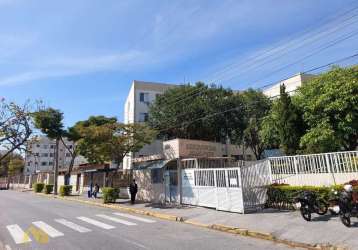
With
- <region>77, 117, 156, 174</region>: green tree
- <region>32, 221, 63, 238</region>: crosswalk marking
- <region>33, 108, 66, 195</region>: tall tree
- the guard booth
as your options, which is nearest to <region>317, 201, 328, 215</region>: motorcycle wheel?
the guard booth

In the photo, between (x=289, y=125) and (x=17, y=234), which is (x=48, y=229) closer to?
(x=17, y=234)

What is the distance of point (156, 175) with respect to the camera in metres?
21.2

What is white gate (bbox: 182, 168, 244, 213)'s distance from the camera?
46.2 ft

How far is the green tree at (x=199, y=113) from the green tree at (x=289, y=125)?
12.0m

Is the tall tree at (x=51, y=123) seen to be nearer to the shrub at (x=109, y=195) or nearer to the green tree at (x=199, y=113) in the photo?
the green tree at (x=199, y=113)

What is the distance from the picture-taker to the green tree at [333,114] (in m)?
19.7

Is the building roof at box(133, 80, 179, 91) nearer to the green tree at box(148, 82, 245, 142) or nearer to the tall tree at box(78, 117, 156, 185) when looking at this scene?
the green tree at box(148, 82, 245, 142)

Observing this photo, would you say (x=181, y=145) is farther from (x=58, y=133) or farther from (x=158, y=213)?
(x=58, y=133)

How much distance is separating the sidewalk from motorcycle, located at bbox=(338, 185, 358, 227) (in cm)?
25

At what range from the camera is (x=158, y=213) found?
15695 mm

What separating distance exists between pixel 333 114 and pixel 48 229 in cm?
1866

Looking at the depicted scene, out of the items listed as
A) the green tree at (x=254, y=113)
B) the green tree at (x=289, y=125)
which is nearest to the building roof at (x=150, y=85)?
the green tree at (x=254, y=113)

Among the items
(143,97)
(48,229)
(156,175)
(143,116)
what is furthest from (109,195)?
(143,97)

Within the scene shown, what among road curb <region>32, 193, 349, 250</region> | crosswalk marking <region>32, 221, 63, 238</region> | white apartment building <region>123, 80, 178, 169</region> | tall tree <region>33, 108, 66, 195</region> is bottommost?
road curb <region>32, 193, 349, 250</region>
